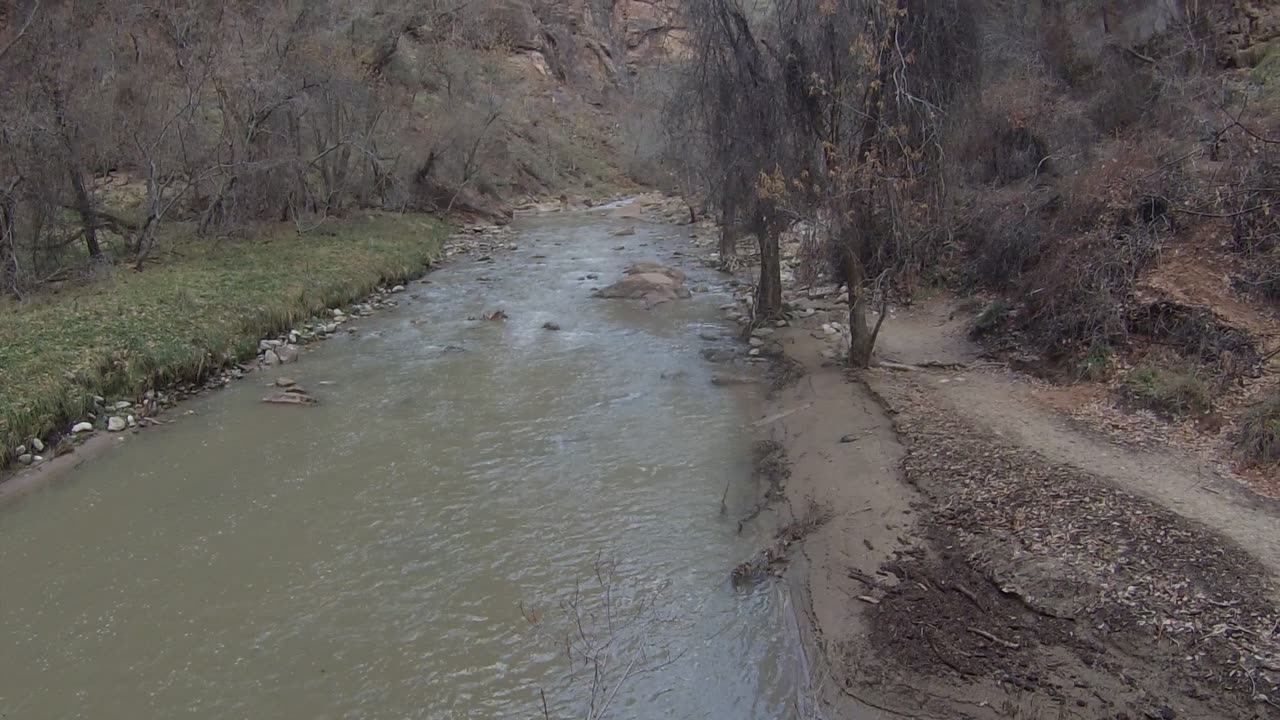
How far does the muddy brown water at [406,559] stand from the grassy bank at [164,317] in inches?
35.0

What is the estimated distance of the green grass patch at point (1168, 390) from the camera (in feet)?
25.6

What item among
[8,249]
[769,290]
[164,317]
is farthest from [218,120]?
[769,290]

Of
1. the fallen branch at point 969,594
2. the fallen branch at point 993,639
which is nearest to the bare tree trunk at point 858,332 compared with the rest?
the fallen branch at point 969,594

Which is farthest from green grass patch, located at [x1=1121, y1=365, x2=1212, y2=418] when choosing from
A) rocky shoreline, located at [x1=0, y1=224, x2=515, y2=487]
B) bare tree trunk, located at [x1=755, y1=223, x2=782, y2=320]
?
rocky shoreline, located at [x1=0, y1=224, x2=515, y2=487]

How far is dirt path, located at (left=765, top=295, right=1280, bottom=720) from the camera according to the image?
478 cm

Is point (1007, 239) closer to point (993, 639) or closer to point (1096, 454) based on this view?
point (1096, 454)

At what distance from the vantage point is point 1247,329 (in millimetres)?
8391

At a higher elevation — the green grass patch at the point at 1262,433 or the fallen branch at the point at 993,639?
the green grass patch at the point at 1262,433

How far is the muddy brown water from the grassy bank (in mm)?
888

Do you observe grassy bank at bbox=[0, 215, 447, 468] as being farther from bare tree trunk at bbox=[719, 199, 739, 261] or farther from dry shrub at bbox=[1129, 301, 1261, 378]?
dry shrub at bbox=[1129, 301, 1261, 378]

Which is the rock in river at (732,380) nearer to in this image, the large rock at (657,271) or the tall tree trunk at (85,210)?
the large rock at (657,271)

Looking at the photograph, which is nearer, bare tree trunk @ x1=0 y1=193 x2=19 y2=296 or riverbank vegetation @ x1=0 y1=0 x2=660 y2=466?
riverbank vegetation @ x1=0 y1=0 x2=660 y2=466

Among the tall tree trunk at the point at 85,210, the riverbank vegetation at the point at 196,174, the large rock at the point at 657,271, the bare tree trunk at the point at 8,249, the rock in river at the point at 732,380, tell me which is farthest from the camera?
the large rock at the point at 657,271

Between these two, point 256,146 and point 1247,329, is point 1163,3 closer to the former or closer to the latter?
point 1247,329
